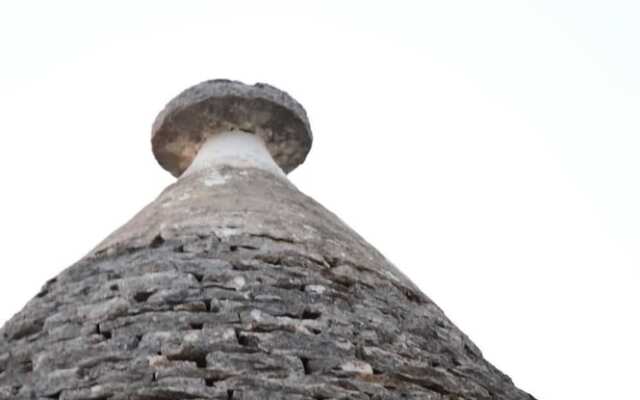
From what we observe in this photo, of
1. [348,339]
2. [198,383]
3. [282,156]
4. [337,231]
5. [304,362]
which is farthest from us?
[282,156]

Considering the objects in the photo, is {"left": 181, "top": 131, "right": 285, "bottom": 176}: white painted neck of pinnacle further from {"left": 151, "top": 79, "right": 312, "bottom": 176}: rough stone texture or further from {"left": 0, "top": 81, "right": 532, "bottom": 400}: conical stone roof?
{"left": 0, "top": 81, "right": 532, "bottom": 400}: conical stone roof

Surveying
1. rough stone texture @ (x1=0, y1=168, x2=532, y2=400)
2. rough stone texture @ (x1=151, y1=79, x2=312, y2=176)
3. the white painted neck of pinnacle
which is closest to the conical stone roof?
rough stone texture @ (x1=0, y1=168, x2=532, y2=400)

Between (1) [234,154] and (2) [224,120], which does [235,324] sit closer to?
(1) [234,154]

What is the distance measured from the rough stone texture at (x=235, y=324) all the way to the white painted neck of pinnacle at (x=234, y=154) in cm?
107

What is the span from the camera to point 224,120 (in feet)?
21.3

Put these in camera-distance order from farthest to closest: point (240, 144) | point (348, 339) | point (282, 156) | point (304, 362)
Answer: point (282, 156) < point (240, 144) < point (348, 339) < point (304, 362)

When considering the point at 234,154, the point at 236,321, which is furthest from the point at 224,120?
the point at 236,321

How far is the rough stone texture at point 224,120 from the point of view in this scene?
21.2ft

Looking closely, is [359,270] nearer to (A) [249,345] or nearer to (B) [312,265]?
(B) [312,265]

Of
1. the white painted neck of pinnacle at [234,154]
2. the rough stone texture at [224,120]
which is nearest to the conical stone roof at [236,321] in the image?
the white painted neck of pinnacle at [234,154]

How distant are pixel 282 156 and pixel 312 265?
2.71m

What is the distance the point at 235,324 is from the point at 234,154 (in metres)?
2.59

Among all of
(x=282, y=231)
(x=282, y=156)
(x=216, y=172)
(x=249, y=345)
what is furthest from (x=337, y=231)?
(x=282, y=156)

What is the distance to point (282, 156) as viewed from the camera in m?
6.86
